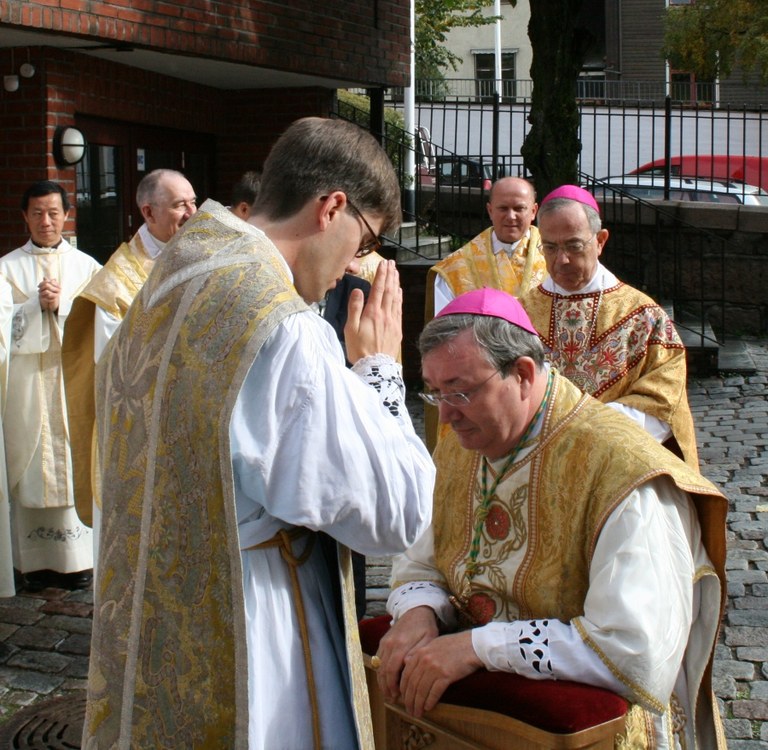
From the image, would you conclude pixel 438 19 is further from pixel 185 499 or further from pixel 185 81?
pixel 185 499

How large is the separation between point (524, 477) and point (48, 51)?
6304 millimetres

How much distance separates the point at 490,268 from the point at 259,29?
3.99m

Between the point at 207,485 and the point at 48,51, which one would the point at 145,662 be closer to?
the point at 207,485

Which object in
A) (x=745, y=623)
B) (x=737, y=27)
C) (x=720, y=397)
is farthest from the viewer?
(x=737, y=27)

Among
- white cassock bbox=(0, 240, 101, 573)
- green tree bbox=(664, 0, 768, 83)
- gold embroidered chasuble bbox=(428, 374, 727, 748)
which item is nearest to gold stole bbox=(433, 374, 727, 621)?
gold embroidered chasuble bbox=(428, 374, 727, 748)

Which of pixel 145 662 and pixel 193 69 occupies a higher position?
pixel 193 69

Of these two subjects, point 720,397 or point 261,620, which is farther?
point 720,397

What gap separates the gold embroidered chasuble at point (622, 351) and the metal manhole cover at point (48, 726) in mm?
2321

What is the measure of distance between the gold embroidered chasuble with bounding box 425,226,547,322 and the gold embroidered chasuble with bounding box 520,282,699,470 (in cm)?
158

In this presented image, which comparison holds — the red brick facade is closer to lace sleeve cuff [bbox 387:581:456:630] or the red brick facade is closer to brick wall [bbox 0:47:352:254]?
brick wall [bbox 0:47:352:254]

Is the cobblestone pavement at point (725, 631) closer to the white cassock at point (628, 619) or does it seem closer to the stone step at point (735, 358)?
the white cassock at point (628, 619)

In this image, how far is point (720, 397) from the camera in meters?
10.4

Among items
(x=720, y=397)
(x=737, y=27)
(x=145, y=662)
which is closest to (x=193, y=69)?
(x=720, y=397)

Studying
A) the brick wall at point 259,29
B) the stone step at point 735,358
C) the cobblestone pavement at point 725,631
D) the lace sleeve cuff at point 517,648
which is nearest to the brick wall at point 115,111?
the brick wall at point 259,29
